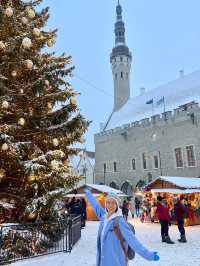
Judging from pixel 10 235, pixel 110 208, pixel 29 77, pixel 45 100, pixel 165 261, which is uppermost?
pixel 29 77

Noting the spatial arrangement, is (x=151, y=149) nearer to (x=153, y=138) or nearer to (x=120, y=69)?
(x=153, y=138)

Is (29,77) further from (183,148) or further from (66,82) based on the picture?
(183,148)

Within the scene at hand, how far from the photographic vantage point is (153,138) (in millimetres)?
35219

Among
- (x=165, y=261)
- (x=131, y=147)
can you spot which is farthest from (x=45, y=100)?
(x=131, y=147)

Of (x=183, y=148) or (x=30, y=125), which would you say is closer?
(x=30, y=125)

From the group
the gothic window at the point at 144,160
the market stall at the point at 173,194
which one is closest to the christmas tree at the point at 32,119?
the market stall at the point at 173,194

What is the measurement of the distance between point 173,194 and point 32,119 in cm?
1300

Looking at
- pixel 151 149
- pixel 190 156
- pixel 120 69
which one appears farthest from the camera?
pixel 120 69

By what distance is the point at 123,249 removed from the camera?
3832mm

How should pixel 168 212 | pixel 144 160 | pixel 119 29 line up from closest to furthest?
pixel 168 212 → pixel 144 160 → pixel 119 29

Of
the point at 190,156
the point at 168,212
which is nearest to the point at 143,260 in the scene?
the point at 168,212

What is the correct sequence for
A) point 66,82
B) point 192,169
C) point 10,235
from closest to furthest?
point 10,235
point 66,82
point 192,169

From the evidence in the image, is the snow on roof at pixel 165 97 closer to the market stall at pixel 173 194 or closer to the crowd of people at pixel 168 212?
the market stall at pixel 173 194

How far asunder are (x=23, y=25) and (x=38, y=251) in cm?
586
